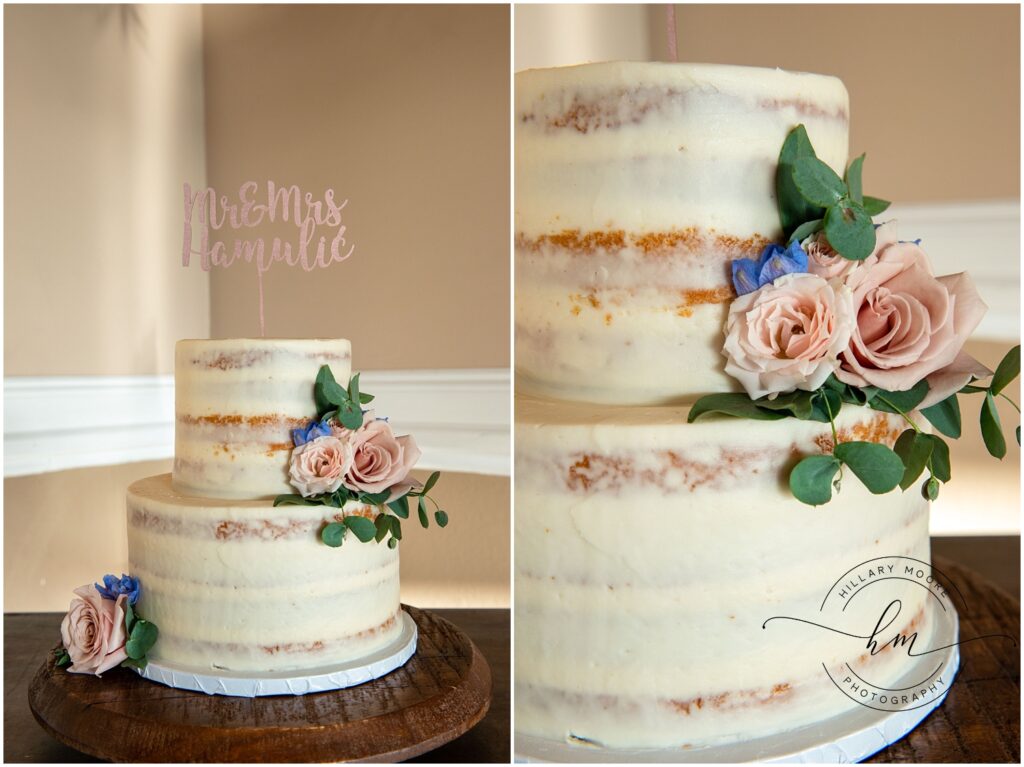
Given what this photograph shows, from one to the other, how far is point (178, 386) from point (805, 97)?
604 millimetres

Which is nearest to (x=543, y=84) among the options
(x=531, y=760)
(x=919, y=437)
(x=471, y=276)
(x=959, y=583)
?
(x=471, y=276)

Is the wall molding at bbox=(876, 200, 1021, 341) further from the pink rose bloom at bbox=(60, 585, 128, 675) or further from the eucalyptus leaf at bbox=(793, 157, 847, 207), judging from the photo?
the pink rose bloom at bbox=(60, 585, 128, 675)

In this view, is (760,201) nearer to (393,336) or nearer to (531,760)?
(393,336)

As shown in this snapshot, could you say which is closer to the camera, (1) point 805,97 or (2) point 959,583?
(1) point 805,97

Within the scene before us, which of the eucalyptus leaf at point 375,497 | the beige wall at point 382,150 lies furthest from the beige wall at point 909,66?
the eucalyptus leaf at point 375,497

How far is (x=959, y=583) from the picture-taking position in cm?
127

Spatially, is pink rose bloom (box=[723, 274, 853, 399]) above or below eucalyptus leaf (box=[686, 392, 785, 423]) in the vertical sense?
above

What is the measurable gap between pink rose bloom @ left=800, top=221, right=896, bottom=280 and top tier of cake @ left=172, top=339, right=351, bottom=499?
52 centimetres

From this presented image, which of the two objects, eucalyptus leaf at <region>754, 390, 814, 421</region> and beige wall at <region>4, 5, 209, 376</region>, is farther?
beige wall at <region>4, 5, 209, 376</region>

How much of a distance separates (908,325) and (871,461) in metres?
0.10

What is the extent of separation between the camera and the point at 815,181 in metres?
0.68

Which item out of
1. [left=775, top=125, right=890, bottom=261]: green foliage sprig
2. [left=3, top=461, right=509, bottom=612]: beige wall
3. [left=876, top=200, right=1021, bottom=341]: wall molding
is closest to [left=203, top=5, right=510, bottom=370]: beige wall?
[left=3, top=461, right=509, bottom=612]: beige wall

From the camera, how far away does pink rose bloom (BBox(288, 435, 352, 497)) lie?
985 millimetres

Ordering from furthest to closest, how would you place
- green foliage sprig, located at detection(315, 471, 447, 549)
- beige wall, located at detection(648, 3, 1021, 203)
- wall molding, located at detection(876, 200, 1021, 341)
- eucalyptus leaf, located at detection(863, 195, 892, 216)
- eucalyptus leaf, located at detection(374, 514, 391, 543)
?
wall molding, located at detection(876, 200, 1021, 341)
beige wall, located at detection(648, 3, 1021, 203)
eucalyptus leaf, located at detection(374, 514, 391, 543)
green foliage sprig, located at detection(315, 471, 447, 549)
eucalyptus leaf, located at detection(863, 195, 892, 216)
